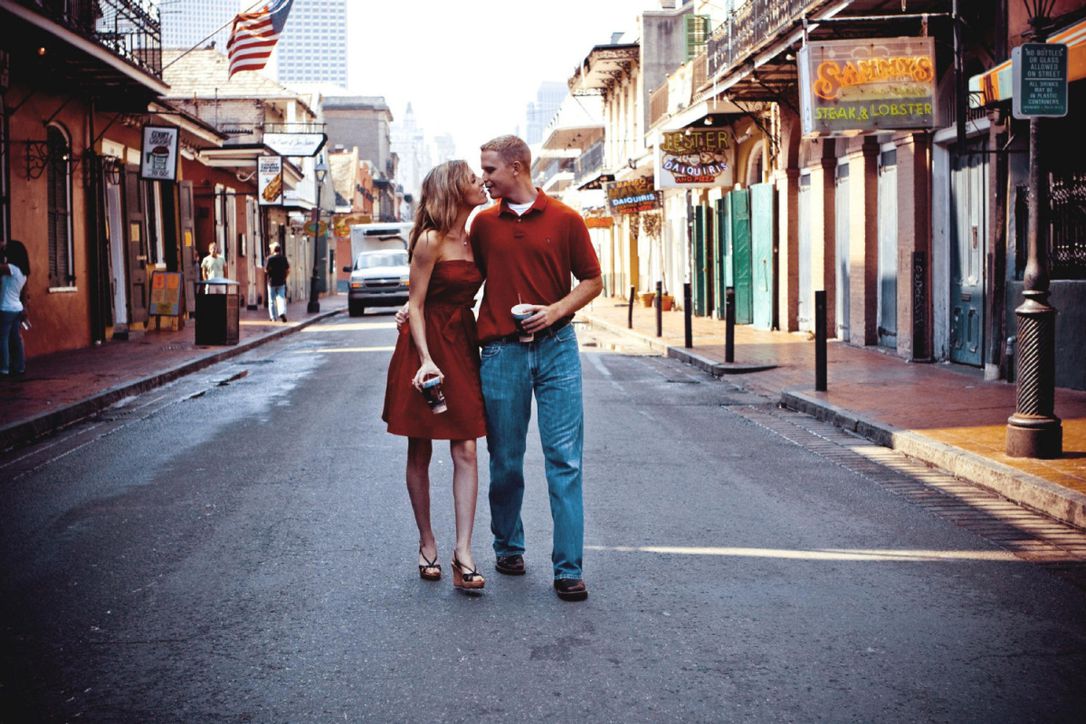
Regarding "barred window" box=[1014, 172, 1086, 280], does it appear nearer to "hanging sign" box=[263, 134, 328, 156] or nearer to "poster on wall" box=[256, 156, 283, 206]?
"hanging sign" box=[263, 134, 328, 156]

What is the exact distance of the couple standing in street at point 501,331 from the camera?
17.3ft

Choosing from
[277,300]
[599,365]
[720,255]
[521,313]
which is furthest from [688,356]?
[277,300]

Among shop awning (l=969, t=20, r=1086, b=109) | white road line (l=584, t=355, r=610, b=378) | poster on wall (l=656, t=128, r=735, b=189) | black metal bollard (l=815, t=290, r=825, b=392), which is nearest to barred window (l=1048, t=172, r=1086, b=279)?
shop awning (l=969, t=20, r=1086, b=109)

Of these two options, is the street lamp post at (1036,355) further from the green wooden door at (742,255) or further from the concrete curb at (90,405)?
the green wooden door at (742,255)

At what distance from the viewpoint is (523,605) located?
5.19 m

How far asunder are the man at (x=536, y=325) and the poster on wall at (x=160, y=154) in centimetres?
1938

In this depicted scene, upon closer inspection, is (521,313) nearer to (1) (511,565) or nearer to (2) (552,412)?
(2) (552,412)

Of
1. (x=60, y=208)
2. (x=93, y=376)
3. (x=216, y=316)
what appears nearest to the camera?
(x=93, y=376)

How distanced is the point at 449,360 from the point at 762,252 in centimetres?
2033

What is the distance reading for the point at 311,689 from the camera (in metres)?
4.16

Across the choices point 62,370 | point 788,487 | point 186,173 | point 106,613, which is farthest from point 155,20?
point 106,613

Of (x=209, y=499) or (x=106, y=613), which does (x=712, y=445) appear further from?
(x=106, y=613)

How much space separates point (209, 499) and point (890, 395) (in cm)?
702

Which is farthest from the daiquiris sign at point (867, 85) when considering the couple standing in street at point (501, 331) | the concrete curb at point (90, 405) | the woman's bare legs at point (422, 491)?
the woman's bare legs at point (422, 491)
